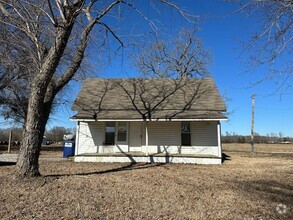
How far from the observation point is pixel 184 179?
A: 9.06 m

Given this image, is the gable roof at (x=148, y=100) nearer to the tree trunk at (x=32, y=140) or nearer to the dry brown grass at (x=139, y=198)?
the dry brown grass at (x=139, y=198)

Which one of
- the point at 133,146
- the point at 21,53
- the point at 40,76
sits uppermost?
the point at 21,53

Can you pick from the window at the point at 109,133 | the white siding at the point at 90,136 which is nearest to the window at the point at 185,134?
the window at the point at 109,133

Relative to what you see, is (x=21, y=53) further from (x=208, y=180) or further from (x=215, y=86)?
(x=215, y=86)

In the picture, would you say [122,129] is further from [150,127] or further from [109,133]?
[150,127]

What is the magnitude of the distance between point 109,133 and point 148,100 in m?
3.25

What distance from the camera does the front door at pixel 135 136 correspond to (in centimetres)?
1588

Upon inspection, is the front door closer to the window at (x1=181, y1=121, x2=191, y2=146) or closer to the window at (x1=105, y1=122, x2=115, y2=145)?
the window at (x1=105, y1=122, x2=115, y2=145)

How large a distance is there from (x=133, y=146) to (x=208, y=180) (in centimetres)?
753

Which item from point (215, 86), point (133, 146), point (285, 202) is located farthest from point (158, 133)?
point (285, 202)

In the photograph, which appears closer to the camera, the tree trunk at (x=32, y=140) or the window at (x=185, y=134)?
the tree trunk at (x=32, y=140)

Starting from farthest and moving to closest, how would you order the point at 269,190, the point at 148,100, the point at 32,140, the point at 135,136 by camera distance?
the point at 148,100
the point at 135,136
the point at 32,140
the point at 269,190

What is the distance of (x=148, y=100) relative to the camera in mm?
16844

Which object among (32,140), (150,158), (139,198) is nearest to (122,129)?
(150,158)
